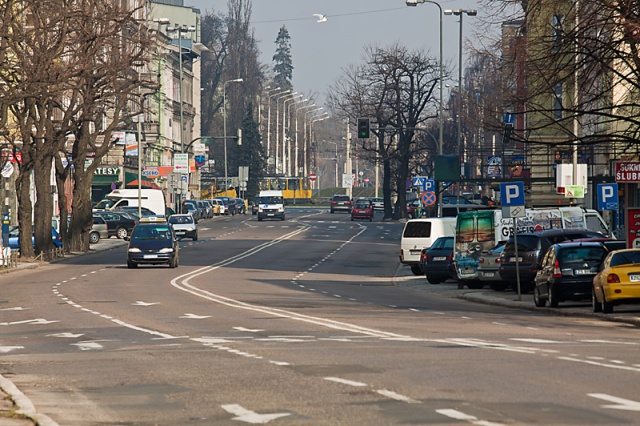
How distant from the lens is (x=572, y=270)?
27.7m

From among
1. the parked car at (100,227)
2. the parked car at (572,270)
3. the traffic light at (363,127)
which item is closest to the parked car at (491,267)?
the parked car at (572,270)

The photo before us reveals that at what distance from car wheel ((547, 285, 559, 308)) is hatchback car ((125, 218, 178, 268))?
2311 cm

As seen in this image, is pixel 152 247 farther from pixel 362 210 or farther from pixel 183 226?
pixel 362 210

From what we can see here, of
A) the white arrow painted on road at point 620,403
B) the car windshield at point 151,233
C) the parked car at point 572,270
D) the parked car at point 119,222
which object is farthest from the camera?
the parked car at point 119,222

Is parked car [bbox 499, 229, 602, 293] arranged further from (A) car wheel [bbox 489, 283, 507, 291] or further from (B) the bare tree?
(B) the bare tree

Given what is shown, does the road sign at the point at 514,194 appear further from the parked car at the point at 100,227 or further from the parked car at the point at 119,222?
the parked car at the point at 119,222

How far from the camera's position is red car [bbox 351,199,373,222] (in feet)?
350

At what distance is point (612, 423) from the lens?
983 centimetres

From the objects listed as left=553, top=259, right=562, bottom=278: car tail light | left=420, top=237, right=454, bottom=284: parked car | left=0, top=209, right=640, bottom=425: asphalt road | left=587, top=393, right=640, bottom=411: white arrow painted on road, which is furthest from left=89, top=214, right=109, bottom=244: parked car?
left=587, top=393, right=640, bottom=411: white arrow painted on road

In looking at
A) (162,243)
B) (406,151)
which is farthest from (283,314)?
(406,151)

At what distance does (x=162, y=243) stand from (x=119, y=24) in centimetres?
1028

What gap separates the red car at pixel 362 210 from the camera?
10669cm

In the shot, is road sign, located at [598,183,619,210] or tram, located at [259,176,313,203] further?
tram, located at [259,176,313,203]

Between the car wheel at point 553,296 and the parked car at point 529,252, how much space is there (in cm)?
465
